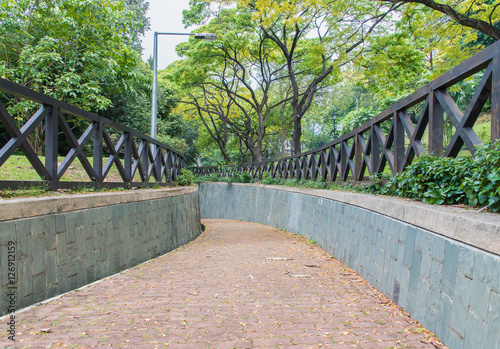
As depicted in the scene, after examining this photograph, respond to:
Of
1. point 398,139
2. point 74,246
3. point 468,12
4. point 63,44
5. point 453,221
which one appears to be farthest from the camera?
point 63,44

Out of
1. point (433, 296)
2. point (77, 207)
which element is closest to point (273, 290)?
point (433, 296)

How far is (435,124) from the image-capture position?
4445mm

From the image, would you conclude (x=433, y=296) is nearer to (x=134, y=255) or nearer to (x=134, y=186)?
(x=134, y=255)

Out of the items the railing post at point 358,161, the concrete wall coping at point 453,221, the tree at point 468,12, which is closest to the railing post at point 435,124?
the concrete wall coping at point 453,221

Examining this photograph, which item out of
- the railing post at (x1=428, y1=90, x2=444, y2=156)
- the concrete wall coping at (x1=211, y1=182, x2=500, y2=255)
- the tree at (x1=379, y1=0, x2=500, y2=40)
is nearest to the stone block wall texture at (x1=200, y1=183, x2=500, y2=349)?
the concrete wall coping at (x1=211, y1=182, x2=500, y2=255)

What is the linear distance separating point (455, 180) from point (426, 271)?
0.99m

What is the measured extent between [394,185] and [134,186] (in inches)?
183

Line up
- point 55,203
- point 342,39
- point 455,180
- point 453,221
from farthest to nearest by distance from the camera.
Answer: point 342,39 < point 55,203 < point 455,180 < point 453,221

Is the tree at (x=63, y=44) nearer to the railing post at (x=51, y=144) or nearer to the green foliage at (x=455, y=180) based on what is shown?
the railing post at (x=51, y=144)

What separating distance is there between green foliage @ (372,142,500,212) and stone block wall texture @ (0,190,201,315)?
3814 mm

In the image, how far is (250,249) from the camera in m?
8.36

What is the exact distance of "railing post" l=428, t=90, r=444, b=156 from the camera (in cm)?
440

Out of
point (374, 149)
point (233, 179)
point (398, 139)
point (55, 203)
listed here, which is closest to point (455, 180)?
point (398, 139)

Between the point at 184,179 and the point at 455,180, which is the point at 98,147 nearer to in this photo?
the point at 455,180
